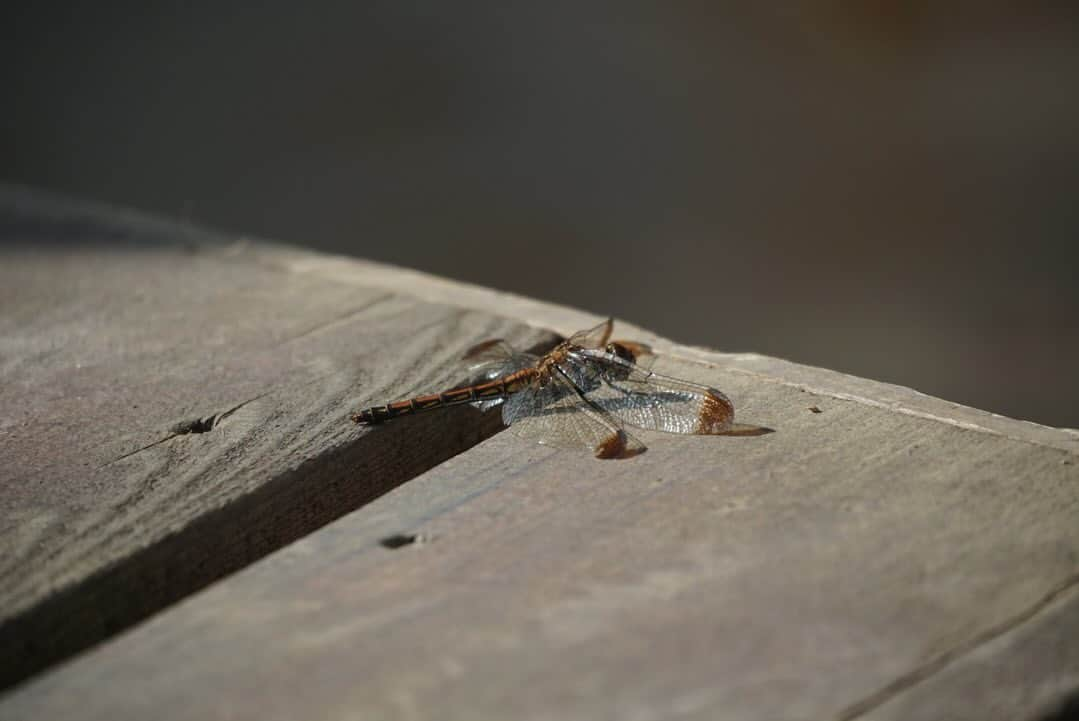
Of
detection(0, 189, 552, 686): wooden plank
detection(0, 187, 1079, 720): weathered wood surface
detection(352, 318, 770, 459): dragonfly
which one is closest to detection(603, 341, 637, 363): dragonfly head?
detection(352, 318, 770, 459): dragonfly

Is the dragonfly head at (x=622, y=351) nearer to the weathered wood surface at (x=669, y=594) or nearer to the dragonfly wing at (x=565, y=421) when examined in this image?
the dragonfly wing at (x=565, y=421)

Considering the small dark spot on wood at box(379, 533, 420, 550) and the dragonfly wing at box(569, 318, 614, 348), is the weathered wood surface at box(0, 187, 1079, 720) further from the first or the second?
the dragonfly wing at box(569, 318, 614, 348)

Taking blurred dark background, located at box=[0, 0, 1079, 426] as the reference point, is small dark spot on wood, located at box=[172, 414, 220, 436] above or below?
below

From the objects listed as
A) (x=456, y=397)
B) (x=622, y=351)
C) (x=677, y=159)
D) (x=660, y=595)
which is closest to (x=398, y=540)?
(x=660, y=595)

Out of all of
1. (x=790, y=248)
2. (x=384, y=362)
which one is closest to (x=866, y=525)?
(x=384, y=362)

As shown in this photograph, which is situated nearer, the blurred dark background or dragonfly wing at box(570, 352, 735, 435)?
dragonfly wing at box(570, 352, 735, 435)

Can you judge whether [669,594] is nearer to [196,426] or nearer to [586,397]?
[586,397]
